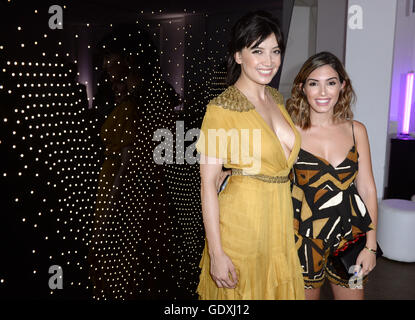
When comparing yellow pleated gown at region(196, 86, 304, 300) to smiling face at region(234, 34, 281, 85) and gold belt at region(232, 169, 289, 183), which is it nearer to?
gold belt at region(232, 169, 289, 183)

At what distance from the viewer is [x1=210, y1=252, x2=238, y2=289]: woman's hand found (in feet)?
5.33

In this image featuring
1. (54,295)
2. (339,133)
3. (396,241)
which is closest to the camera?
(54,295)

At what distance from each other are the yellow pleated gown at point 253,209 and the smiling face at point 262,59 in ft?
0.34

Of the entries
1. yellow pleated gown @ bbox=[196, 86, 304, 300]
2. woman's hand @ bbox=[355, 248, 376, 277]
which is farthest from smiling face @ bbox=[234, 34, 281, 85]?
woman's hand @ bbox=[355, 248, 376, 277]

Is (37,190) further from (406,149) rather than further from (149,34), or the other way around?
(406,149)

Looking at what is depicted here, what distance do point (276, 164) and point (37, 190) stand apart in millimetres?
942

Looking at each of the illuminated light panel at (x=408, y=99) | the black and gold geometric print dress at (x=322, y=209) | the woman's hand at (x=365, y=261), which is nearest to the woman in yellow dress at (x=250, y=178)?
the black and gold geometric print dress at (x=322, y=209)

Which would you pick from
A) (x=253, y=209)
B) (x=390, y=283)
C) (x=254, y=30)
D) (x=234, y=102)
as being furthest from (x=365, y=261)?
(x=390, y=283)

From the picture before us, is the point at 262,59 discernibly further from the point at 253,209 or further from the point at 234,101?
the point at 253,209

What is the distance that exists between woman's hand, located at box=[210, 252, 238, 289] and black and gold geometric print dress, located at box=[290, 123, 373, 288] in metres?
0.42

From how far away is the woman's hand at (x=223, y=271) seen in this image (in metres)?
1.62

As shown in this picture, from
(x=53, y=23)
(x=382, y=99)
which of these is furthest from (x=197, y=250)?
(x=382, y=99)

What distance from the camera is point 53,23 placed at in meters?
1.42

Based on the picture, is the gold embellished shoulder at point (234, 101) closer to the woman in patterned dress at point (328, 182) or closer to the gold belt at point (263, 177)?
the gold belt at point (263, 177)
